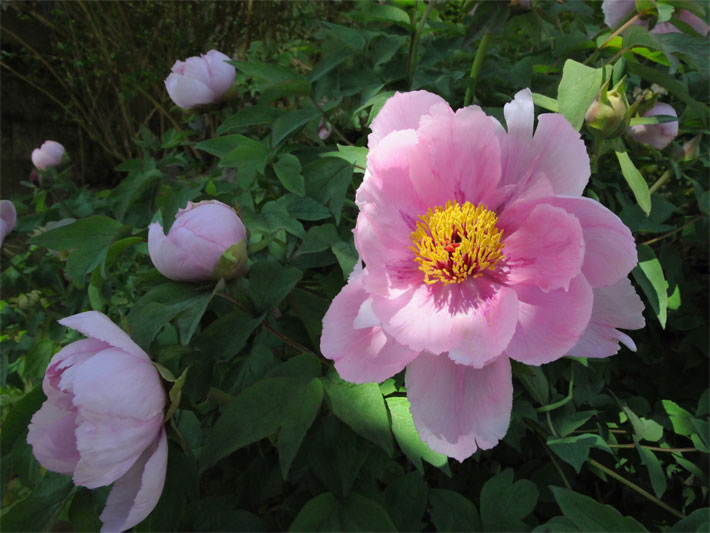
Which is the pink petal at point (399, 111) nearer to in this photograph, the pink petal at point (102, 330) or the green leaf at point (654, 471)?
the pink petal at point (102, 330)

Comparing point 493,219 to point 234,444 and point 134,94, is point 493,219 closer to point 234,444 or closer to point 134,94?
point 234,444

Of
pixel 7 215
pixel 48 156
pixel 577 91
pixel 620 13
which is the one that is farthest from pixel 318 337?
pixel 48 156

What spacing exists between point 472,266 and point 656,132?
49 cm

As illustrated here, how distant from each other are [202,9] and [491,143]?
3.21 meters

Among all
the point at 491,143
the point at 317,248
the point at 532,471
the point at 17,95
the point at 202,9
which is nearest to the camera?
the point at 491,143

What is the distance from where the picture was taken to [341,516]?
614mm

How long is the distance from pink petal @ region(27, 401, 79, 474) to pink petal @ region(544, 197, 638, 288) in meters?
0.52

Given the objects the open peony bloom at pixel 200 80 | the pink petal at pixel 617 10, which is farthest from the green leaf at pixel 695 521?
the open peony bloom at pixel 200 80

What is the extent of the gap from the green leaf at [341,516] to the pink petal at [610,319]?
1.00 feet

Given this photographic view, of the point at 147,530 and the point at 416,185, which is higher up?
the point at 416,185

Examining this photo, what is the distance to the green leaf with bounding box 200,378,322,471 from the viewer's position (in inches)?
20.8

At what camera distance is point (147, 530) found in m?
0.54

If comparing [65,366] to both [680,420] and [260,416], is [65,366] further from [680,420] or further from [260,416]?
[680,420]

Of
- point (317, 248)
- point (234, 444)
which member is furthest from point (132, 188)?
point (234, 444)
